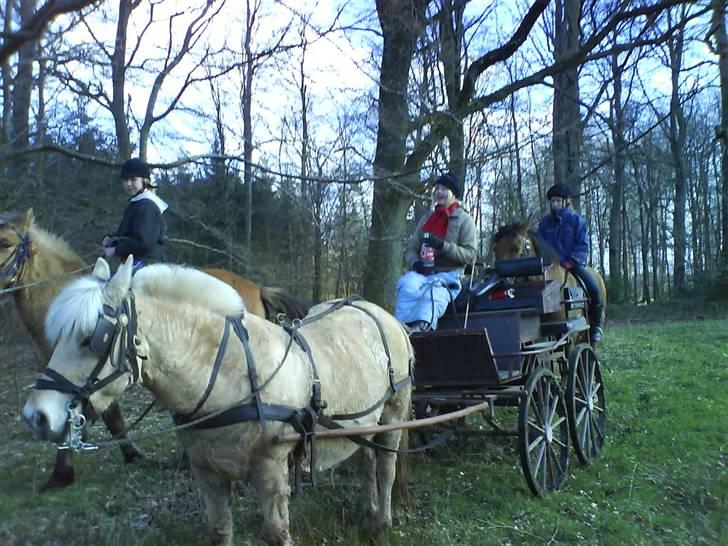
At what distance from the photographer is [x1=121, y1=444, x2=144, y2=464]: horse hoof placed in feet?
20.7

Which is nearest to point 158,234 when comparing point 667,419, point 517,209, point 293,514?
point 293,514

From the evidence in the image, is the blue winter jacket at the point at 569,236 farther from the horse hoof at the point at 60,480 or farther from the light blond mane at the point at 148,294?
the horse hoof at the point at 60,480

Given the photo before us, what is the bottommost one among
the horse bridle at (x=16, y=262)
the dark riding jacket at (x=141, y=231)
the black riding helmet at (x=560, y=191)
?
the horse bridle at (x=16, y=262)

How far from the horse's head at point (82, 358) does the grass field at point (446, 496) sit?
1881 millimetres

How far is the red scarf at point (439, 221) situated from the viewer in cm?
596

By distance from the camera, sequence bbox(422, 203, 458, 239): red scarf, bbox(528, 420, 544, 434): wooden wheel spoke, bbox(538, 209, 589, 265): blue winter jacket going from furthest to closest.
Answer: bbox(538, 209, 589, 265): blue winter jacket < bbox(422, 203, 458, 239): red scarf < bbox(528, 420, 544, 434): wooden wheel spoke

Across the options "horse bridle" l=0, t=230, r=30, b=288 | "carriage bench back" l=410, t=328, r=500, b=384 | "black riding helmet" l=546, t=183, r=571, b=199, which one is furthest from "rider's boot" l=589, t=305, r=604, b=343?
"horse bridle" l=0, t=230, r=30, b=288

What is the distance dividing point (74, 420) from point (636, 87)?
20.1 metres

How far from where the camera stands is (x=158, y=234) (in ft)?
19.0

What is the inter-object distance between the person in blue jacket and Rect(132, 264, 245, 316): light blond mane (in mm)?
5420

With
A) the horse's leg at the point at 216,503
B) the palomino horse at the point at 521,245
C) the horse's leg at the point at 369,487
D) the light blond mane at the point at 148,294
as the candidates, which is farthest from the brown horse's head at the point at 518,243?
the horse's leg at the point at 216,503

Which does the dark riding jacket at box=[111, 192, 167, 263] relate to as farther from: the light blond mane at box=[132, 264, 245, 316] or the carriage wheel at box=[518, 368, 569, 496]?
the carriage wheel at box=[518, 368, 569, 496]

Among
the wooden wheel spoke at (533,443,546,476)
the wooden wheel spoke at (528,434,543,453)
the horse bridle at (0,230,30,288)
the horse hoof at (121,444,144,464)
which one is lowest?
the horse hoof at (121,444,144,464)

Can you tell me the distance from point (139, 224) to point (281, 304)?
1.65m
